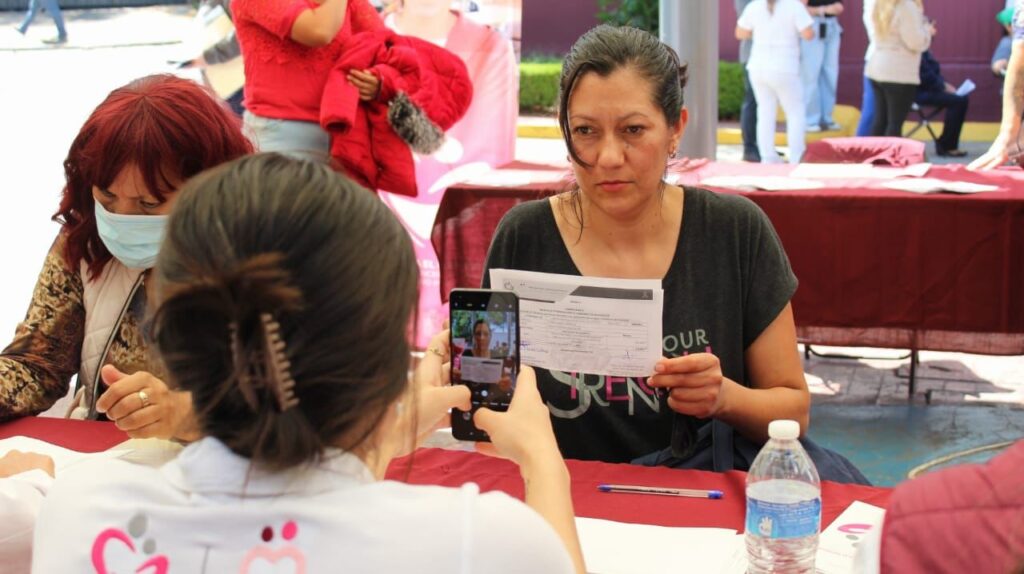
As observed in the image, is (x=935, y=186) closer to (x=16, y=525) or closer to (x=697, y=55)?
(x=697, y=55)

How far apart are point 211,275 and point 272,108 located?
335 centimetres

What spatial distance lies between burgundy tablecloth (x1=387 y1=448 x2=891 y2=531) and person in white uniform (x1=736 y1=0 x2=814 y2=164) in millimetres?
6622

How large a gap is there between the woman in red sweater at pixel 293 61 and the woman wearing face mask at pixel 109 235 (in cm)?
179

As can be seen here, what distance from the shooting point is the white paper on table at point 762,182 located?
13.8 ft

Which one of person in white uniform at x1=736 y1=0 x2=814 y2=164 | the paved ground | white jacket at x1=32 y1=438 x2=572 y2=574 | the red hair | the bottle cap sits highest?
the red hair

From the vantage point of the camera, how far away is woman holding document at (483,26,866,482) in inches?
85.0

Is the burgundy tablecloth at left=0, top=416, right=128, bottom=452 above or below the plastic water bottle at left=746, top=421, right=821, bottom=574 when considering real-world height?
below

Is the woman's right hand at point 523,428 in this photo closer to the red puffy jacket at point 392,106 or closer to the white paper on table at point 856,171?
the red puffy jacket at point 392,106

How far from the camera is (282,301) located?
1.01 meters

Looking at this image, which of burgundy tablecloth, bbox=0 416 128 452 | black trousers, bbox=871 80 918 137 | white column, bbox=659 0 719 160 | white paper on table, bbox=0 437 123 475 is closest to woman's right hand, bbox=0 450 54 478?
white paper on table, bbox=0 437 123 475

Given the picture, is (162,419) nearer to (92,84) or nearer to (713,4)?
(713,4)

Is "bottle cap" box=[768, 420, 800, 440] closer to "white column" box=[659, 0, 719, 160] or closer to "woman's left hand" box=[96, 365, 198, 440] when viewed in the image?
"woman's left hand" box=[96, 365, 198, 440]

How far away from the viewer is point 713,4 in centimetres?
553

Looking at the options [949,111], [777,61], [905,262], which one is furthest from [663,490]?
[949,111]
